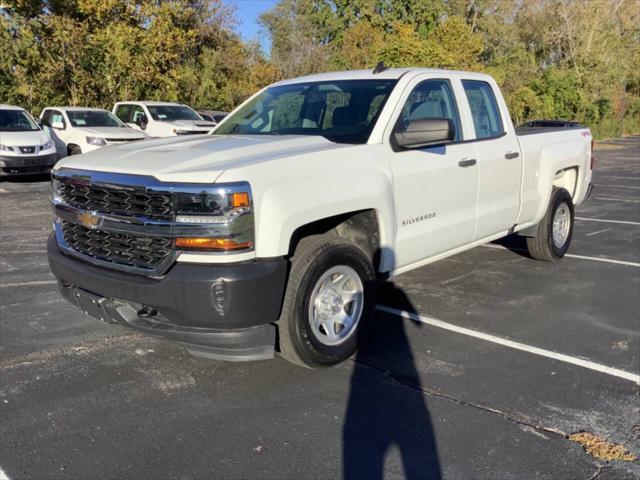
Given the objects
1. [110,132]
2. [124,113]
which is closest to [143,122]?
[124,113]

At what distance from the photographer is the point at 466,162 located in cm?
535

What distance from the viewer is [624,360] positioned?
4.58 metres

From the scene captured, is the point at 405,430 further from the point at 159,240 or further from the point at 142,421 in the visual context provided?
the point at 159,240

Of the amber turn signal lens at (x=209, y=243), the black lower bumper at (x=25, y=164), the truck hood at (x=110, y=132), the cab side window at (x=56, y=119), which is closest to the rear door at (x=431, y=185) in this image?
the amber turn signal lens at (x=209, y=243)

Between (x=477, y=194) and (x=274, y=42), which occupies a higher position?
(x=274, y=42)

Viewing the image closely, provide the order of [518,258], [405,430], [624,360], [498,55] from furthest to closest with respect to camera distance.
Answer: [498,55] → [518,258] → [624,360] → [405,430]

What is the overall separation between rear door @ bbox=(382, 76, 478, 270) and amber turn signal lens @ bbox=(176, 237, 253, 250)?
1.52m

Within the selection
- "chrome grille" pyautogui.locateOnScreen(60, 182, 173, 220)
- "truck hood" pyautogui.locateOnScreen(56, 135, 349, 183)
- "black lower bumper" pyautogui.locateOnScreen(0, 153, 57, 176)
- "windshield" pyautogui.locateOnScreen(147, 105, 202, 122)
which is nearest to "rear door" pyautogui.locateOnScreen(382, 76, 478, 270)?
"truck hood" pyautogui.locateOnScreen(56, 135, 349, 183)

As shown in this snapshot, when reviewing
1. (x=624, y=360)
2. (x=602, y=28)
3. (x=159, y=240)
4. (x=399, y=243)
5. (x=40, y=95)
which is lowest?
(x=624, y=360)

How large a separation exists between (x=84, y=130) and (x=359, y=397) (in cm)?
1397

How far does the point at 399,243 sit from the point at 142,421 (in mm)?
2193

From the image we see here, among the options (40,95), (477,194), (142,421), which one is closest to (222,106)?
(40,95)

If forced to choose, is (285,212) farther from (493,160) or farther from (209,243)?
(493,160)

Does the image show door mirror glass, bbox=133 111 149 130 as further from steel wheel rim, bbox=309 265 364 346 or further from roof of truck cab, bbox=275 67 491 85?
steel wheel rim, bbox=309 265 364 346
